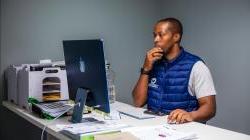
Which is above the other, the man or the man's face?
the man's face

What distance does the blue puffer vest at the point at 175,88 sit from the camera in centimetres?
242

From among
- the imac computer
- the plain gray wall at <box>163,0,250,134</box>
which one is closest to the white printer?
the imac computer

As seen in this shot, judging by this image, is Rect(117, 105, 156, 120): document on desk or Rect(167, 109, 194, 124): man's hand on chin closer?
Rect(167, 109, 194, 124): man's hand on chin

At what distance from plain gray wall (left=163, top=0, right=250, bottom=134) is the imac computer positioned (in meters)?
1.54

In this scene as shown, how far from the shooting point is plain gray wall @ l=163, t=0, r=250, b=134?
113 inches

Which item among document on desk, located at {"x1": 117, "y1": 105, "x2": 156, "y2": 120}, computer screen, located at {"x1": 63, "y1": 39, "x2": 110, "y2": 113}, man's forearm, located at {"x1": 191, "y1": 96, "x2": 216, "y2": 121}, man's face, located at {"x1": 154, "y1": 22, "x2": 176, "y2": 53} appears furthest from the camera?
man's face, located at {"x1": 154, "y1": 22, "x2": 176, "y2": 53}

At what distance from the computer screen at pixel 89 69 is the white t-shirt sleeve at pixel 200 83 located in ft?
2.76

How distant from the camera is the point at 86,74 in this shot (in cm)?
187

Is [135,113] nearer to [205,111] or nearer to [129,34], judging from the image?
[205,111]

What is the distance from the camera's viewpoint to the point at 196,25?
331 cm

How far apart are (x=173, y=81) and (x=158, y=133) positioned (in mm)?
789

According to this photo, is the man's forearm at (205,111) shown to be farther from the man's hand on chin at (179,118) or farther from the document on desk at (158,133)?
the document on desk at (158,133)

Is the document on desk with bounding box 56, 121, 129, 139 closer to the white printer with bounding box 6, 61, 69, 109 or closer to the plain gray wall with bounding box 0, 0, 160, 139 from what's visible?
the white printer with bounding box 6, 61, 69, 109

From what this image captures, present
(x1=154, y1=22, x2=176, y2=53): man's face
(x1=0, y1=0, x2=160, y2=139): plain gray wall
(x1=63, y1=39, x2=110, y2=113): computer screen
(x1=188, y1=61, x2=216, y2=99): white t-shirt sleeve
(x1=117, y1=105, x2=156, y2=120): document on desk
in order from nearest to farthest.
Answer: (x1=63, y1=39, x2=110, y2=113): computer screen → (x1=117, y1=105, x2=156, y2=120): document on desk → (x1=188, y1=61, x2=216, y2=99): white t-shirt sleeve → (x1=154, y1=22, x2=176, y2=53): man's face → (x1=0, y1=0, x2=160, y2=139): plain gray wall
